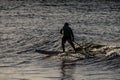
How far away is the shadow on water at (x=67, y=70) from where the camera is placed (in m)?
17.3

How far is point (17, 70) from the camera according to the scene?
19078 millimetres

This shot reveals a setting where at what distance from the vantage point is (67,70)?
19.2 meters

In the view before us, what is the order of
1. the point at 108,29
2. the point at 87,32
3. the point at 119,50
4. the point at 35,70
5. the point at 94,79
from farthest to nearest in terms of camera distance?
1. the point at 108,29
2. the point at 87,32
3. the point at 119,50
4. the point at 35,70
5. the point at 94,79

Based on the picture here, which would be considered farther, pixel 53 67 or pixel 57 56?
pixel 57 56

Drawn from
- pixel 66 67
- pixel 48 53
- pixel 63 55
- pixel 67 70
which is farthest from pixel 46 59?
pixel 67 70

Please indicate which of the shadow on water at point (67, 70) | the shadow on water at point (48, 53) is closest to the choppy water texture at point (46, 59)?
the shadow on water at point (67, 70)

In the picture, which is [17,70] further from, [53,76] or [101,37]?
[101,37]

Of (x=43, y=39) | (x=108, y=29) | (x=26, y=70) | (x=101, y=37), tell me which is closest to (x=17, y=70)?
(x=26, y=70)

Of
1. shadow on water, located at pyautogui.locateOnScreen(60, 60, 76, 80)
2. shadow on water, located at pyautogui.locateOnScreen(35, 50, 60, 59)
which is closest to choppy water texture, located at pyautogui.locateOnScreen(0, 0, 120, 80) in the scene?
shadow on water, located at pyautogui.locateOnScreen(60, 60, 76, 80)

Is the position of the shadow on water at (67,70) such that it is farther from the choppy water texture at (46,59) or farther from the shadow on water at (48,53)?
the shadow on water at (48,53)

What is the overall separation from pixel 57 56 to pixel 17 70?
4774 millimetres

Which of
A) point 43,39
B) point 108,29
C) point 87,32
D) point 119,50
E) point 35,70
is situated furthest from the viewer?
point 108,29

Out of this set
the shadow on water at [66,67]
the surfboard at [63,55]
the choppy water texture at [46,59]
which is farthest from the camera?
the surfboard at [63,55]

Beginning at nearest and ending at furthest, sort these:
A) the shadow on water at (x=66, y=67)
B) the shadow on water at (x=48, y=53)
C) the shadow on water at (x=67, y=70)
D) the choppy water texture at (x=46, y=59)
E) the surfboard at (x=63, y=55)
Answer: the shadow on water at (x=67, y=70), the shadow on water at (x=66, y=67), the choppy water texture at (x=46, y=59), the surfboard at (x=63, y=55), the shadow on water at (x=48, y=53)
